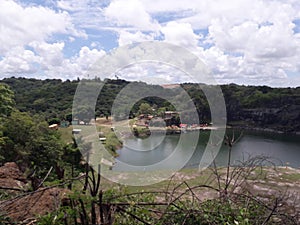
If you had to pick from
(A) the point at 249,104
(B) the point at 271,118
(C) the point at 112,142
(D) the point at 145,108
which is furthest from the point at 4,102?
(A) the point at 249,104

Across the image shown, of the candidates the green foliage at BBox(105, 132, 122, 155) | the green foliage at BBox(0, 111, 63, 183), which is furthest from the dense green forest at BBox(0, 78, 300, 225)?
the green foliage at BBox(105, 132, 122, 155)

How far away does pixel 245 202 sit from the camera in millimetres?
1502

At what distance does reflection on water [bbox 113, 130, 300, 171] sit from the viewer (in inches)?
444

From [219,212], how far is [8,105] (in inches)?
533

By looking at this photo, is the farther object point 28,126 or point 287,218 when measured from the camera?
point 28,126

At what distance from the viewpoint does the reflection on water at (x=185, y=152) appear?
11266 mm

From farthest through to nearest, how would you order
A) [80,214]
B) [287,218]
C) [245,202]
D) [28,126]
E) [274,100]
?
[274,100]
[28,126]
[245,202]
[287,218]
[80,214]

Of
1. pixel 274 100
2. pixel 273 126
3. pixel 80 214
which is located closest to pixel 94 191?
pixel 80 214

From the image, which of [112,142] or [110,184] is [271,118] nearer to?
[112,142]

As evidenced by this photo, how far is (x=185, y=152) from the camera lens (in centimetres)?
1215

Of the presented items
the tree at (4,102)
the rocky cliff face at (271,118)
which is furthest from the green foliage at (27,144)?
the rocky cliff face at (271,118)

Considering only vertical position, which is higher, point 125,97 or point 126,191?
point 125,97

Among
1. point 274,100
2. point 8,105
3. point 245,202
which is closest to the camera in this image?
point 245,202

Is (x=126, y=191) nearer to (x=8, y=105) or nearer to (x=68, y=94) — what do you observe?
(x=8, y=105)
